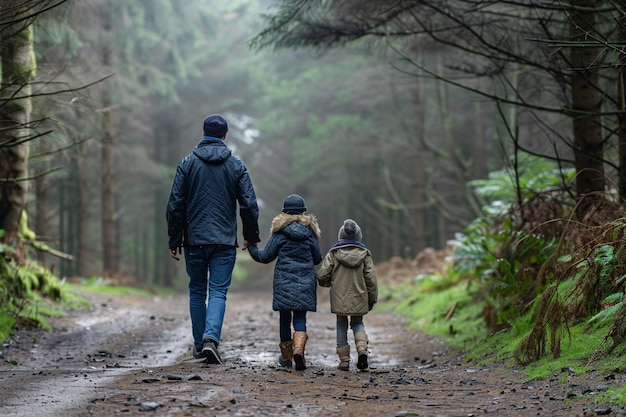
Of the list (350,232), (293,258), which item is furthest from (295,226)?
(350,232)

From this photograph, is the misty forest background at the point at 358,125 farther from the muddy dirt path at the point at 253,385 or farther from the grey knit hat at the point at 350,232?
the grey knit hat at the point at 350,232

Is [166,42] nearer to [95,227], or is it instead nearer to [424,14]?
[95,227]

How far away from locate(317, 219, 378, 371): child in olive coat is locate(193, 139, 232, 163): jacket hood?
1.47 metres

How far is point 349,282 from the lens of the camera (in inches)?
291

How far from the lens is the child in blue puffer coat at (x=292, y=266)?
7.00m

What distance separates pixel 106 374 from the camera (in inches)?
228

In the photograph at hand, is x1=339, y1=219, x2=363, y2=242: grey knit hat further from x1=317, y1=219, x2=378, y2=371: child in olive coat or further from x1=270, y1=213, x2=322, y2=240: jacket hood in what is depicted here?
x1=270, y1=213, x2=322, y2=240: jacket hood

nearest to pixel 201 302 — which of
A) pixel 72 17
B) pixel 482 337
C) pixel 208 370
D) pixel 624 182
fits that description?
pixel 208 370

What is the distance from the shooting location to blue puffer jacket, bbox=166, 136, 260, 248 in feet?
22.6

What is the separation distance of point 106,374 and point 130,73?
21.3 metres

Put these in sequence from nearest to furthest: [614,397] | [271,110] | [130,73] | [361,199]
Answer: [614,397] → [130,73] → [361,199] → [271,110]

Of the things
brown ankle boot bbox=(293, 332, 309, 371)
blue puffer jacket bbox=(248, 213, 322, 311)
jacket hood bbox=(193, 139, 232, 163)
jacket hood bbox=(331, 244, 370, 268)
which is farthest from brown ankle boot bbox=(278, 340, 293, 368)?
jacket hood bbox=(193, 139, 232, 163)

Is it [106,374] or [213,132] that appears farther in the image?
[213,132]

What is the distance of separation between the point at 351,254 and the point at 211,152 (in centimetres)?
181
